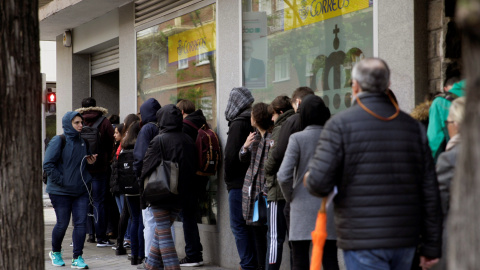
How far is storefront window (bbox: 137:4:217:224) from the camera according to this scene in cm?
955

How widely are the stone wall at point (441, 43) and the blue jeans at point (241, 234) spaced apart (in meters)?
2.65

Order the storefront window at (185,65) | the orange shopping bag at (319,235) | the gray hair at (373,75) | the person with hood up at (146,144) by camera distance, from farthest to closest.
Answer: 1. the storefront window at (185,65)
2. the person with hood up at (146,144)
3. the orange shopping bag at (319,235)
4. the gray hair at (373,75)

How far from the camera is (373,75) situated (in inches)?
163

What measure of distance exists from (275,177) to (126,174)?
10.3 feet

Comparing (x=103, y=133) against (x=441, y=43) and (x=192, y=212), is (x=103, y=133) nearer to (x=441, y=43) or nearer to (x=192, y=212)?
(x=192, y=212)

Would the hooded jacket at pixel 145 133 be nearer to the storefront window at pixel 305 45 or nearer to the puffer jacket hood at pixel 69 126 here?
the puffer jacket hood at pixel 69 126

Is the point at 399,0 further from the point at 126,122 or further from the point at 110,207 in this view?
the point at 110,207

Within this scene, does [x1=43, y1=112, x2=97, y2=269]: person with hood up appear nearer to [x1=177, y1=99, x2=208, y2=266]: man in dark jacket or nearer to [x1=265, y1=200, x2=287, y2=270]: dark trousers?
[x1=177, y1=99, x2=208, y2=266]: man in dark jacket

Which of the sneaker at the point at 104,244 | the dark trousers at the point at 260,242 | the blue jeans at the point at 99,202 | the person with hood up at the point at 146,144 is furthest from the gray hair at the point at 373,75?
the sneaker at the point at 104,244

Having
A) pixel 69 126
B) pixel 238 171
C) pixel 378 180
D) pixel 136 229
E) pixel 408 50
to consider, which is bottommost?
pixel 136 229

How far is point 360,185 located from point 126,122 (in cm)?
599

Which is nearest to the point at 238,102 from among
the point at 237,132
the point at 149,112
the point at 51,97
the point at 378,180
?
the point at 237,132

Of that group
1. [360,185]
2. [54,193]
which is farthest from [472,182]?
[54,193]

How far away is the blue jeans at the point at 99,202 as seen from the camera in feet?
36.1
